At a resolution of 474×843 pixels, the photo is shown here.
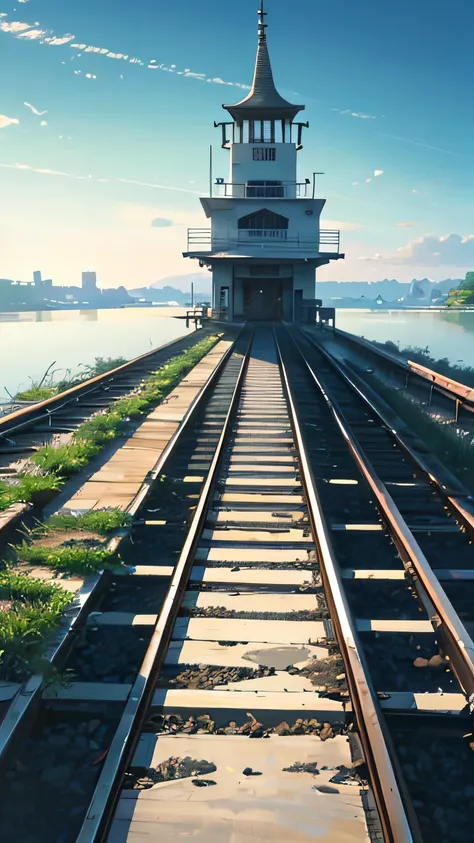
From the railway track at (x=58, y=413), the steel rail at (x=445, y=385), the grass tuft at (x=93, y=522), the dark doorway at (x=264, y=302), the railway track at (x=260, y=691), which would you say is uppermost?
the dark doorway at (x=264, y=302)

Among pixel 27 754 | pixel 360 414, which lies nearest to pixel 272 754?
pixel 27 754

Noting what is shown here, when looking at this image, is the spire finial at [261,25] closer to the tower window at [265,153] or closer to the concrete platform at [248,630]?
the tower window at [265,153]

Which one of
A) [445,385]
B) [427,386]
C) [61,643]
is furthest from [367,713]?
A: [427,386]

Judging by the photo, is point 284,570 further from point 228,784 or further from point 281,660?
point 228,784

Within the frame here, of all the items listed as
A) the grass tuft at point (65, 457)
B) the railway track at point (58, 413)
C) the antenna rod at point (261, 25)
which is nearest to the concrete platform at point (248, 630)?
the grass tuft at point (65, 457)

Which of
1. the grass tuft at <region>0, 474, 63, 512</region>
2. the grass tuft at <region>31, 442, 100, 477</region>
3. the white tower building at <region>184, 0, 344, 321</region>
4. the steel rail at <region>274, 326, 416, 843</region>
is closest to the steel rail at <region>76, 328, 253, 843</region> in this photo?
the steel rail at <region>274, 326, 416, 843</region>

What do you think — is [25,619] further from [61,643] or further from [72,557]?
[72,557]
